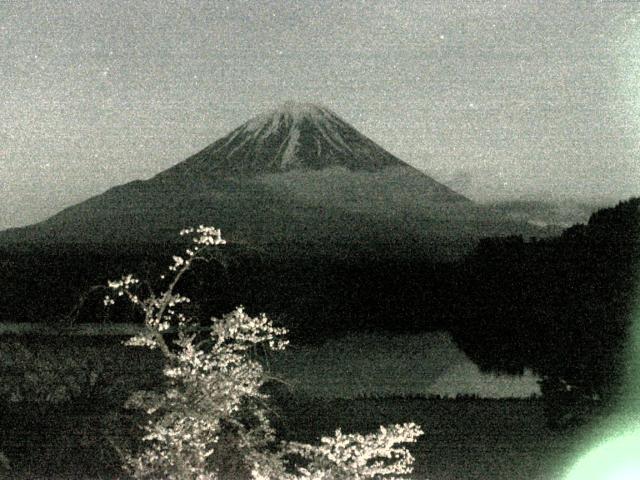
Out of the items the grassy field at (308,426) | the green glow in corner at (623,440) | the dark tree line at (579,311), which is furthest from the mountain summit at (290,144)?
the green glow in corner at (623,440)

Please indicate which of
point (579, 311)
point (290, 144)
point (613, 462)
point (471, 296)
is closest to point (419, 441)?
point (613, 462)

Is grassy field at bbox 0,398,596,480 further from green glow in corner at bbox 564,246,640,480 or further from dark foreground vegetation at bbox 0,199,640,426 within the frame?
dark foreground vegetation at bbox 0,199,640,426

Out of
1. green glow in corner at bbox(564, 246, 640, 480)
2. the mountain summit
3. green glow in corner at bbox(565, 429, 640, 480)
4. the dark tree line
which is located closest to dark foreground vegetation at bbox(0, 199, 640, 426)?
the dark tree line

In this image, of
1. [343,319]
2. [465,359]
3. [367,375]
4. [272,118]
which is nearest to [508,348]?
[465,359]

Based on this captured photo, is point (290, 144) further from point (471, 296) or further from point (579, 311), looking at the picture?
point (579, 311)

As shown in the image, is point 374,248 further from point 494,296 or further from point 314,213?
point 494,296

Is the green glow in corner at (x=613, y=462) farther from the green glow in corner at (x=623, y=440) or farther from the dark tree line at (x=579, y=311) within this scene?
the dark tree line at (x=579, y=311)
